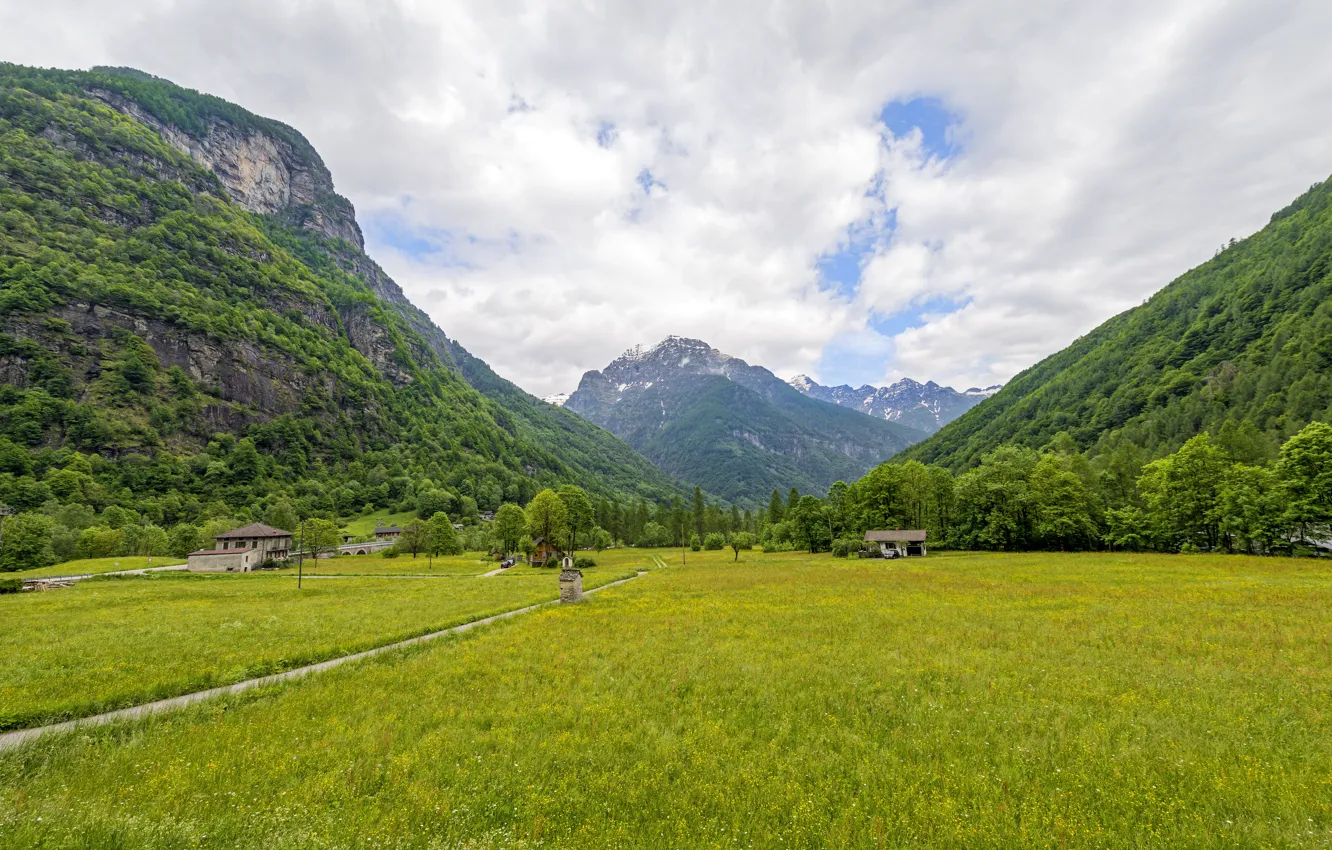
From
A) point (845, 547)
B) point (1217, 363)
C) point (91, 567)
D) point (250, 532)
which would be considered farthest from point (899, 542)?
point (1217, 363)

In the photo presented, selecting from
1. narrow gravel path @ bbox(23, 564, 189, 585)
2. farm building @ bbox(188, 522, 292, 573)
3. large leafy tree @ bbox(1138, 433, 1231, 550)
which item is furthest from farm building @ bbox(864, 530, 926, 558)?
narrow gravel path @ bbox(23, 564, 189, 585)

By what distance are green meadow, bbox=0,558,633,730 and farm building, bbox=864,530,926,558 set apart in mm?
57103

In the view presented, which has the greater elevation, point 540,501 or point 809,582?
point 540,501

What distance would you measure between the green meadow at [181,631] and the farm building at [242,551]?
3216 centimetres

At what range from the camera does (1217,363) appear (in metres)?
140

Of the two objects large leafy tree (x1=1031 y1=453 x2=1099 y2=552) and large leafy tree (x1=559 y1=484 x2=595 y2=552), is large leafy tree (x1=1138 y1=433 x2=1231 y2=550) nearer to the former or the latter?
large leafy tree (x1=1031 y1=453 x2=1099 y2=552)

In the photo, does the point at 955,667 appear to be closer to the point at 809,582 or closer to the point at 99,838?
the point at 99,838

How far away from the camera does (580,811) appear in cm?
886

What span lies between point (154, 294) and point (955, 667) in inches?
8830

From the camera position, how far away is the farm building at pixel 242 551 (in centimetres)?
7644

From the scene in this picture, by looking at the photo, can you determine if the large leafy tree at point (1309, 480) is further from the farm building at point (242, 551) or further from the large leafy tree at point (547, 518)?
the farm building at point (242, 551)

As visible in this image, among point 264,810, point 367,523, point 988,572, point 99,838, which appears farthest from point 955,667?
point 367,523

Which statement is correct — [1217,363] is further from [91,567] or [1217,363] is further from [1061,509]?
[91,567]

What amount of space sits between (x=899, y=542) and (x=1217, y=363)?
13539 cm
